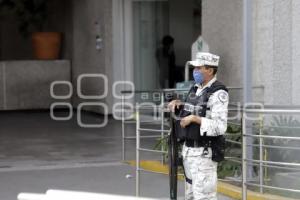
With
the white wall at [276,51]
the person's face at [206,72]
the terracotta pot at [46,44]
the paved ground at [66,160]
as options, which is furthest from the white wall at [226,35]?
the terracotta pot at [46,44]

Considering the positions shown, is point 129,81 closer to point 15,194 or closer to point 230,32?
point 230,32

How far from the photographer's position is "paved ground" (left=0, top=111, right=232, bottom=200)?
9289 mm

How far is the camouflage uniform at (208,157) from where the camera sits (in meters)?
6.09

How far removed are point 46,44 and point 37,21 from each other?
0.78 meters

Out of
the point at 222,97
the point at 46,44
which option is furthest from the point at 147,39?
the point at 222,97

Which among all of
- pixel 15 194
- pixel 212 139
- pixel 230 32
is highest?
pixel 230 32

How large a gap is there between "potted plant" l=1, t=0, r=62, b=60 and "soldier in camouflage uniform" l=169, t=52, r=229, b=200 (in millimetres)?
14003

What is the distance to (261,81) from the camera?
11461 millimetres

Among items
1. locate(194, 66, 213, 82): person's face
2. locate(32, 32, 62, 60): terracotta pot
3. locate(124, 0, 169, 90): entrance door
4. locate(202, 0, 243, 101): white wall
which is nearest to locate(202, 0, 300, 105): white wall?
locate(202, 0, 243, 101): white wall

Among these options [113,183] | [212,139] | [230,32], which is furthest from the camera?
[230,32]

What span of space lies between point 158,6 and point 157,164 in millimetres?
7357

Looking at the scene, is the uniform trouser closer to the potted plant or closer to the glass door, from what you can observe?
the glass door

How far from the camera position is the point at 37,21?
2019cm

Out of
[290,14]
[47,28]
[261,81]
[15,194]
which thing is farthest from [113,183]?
[47,28]
